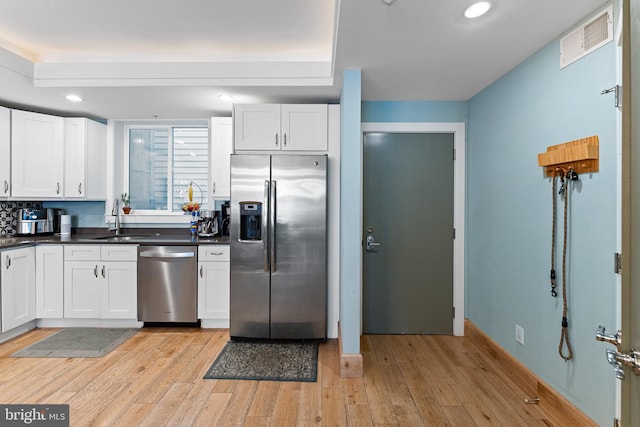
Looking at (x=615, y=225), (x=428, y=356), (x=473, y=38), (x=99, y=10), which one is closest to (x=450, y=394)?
(x=428, y=356)

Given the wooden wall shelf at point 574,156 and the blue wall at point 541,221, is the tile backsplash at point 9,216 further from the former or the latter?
the wooden wall shelf at point 574,156

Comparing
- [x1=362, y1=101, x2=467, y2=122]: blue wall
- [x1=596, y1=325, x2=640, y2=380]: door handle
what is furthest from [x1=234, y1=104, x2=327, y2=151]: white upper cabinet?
[x1=596, y1=325, x2=640, y2=380]: door handle

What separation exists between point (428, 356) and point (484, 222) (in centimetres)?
130

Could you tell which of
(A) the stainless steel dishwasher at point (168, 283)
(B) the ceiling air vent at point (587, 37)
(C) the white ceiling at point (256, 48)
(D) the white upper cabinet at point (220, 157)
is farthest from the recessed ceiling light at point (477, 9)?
(A) the stainless steel dishwasher at point (168, 283)

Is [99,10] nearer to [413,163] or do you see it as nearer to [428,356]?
[413,163]

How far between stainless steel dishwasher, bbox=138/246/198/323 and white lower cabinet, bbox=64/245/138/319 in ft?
0.35

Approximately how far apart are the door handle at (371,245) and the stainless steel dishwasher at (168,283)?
1722mm

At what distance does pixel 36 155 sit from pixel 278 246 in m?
2.85

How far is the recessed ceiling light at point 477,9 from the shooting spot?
173cm

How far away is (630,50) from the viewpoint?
78 cm

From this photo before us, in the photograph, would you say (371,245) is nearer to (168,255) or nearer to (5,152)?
(168,255)

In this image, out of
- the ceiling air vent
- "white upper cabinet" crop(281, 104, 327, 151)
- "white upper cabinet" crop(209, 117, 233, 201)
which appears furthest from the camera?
"white upper cabinet" crop(209, 117, 233, 201)

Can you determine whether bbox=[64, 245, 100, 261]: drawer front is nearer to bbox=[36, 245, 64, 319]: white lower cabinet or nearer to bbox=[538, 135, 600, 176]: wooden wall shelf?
bbox=[36, 245, 64, 319]: white lower cabinet

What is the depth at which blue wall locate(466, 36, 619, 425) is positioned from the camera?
175 centimetres
